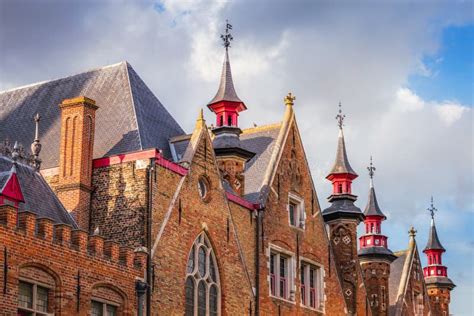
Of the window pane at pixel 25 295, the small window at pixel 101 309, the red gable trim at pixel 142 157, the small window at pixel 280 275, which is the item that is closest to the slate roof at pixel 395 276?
the small window at pixel 280 275

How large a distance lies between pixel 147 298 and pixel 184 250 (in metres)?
2.77

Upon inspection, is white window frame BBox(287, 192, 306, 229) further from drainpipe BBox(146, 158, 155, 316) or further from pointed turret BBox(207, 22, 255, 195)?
drainpipe BBox(146, 158, 155, 316)

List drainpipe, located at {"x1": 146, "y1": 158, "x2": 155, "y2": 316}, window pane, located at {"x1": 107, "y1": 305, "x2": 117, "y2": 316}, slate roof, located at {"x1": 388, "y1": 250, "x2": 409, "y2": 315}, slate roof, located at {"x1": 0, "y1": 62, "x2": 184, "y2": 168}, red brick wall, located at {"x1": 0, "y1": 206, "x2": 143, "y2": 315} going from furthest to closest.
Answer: slate roof, located at {"x1": 388, "y1": 250, "x2": 409, "y2": 315}, slate roof, located at {"x1": 0, "y1": 62, "x2": 184, "y2": 168}, drainpipe, located at {"x1": 146, "y1": 158, "x2": 155, "y2": 316}, window pane, located at {"x1": 107, "y1": 305, "x2": 117, "y2": 316}, red brick wall, located at {"x1": 0, "y1": 206, "x2": 143, "y2": 315}

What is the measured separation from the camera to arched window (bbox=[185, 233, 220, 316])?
3481 cm

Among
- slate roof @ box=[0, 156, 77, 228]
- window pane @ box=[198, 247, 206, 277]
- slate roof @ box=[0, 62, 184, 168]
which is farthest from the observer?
slate roof @ box=[0, 62, 184, 168]

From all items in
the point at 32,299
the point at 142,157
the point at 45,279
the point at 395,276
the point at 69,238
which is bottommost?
the point at 32,299

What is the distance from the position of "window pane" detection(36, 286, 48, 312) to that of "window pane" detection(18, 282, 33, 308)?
0.23m

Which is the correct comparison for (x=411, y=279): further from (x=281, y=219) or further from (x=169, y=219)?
(x=169, y=219)

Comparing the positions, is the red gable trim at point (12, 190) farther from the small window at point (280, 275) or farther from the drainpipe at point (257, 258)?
the small window at point (280, 275)

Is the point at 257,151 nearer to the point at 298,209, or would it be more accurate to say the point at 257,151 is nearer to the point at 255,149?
the point at 255,149

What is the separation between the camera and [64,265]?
1153 inches

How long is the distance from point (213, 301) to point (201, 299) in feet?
2.60

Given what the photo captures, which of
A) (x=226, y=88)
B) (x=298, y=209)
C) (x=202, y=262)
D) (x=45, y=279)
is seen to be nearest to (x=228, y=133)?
(x=226, y=88)

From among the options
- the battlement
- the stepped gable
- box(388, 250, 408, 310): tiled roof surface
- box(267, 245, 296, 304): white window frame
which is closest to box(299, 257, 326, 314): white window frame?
box(267, 245, 296, 304): white window frame
